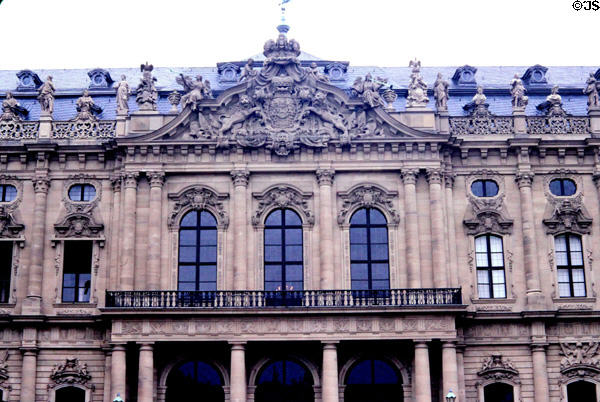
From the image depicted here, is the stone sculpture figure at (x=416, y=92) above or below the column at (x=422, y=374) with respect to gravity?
above

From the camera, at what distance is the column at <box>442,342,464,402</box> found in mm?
33188

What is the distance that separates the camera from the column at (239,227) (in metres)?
34.9

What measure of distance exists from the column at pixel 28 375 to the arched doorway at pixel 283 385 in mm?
8638

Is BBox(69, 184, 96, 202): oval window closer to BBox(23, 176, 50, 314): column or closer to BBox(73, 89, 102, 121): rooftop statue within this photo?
BBox(23, 176, 50, 314): column

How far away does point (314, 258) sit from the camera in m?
35.5

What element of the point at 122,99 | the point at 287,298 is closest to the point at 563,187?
the point at 287,298

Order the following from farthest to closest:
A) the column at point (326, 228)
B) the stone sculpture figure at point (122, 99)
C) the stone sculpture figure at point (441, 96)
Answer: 1. the stone sculpture figure at point (441, 96)
2. the stone sculpture figure at point (122, 99)
3. the column at point (326, 228)

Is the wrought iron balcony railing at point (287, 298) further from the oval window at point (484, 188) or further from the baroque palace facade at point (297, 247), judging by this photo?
the oval window at point (484, 188)

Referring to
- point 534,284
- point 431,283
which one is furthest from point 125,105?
point 534,284

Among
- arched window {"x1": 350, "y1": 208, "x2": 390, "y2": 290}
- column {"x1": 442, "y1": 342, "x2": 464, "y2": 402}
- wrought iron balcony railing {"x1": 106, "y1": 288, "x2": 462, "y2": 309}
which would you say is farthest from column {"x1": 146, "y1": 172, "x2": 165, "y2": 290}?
column {"x1": 442, "y1": 342, "x2": 464, "y2": 402}

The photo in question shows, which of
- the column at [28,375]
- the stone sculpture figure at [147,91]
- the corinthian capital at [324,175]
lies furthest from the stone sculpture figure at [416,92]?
the column at [28,375]

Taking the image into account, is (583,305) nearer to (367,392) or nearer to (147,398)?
(367,392)

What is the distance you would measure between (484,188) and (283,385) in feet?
38.1

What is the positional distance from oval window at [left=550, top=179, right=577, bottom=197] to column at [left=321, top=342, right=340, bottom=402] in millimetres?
11778
